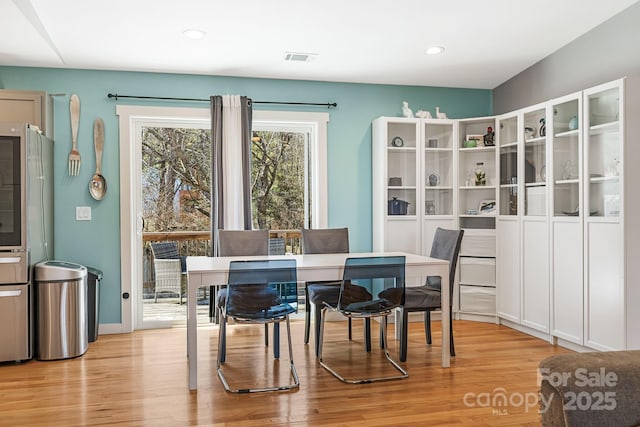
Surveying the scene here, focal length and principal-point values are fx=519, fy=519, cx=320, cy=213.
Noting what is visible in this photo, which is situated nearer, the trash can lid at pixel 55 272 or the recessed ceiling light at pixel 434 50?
the trash can lid at pixel 55 272

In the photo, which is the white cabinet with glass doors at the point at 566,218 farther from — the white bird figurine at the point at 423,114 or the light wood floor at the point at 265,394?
the white bird figurine at the point at 423,114

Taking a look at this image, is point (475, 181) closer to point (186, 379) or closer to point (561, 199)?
point (561, 199)

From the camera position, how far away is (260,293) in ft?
10.7

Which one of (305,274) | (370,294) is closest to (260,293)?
(305,274)

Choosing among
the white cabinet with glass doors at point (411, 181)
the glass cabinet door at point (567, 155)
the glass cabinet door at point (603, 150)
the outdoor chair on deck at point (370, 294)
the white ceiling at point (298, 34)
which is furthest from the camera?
the white cabinet with glass doors at point (411, 181)

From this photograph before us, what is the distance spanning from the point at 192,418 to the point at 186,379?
0.69 m

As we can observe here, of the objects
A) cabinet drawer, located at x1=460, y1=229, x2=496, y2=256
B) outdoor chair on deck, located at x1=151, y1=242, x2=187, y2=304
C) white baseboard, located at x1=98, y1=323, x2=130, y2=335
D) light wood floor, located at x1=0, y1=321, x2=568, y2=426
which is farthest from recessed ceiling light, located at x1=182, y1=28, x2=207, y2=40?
cabinet drawer, located at x1=460, y1=229, x2=496, y2=256

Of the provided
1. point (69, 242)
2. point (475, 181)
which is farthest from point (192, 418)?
point (475, 181)

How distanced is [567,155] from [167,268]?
376 centimetres

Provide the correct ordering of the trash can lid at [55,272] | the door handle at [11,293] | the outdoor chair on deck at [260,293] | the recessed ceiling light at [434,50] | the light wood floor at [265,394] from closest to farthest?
the light wood floor at [265,394] < the outdoor chair on deck at [260,293] < the door handle at [11,293] < the trash can lid at [55,272] < the recessed ceiling light at [434,50]

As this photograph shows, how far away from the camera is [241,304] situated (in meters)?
3.29

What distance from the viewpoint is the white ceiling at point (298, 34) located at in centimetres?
350

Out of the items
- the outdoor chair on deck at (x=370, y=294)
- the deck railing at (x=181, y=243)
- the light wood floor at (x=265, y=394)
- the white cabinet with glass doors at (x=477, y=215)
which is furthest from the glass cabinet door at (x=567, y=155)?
the deck railing at (x=181, y=243)

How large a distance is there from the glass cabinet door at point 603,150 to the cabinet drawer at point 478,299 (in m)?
1.54
